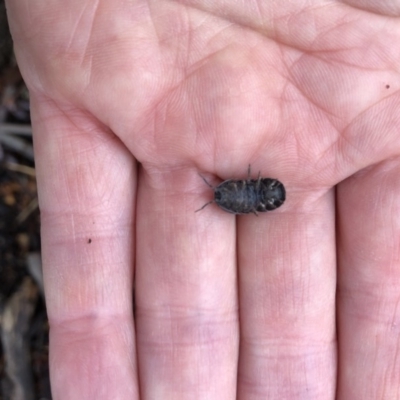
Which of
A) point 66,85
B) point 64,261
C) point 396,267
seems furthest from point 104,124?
point 396,267

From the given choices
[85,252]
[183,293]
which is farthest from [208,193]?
[85,252]

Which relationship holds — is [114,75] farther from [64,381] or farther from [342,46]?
[64,381]

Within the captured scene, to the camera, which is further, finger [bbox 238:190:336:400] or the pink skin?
finger [bbox 238:190:336:400]

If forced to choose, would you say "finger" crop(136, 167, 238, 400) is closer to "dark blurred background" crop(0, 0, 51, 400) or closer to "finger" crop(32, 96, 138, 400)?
"finger" crop(32, 96, 138, 400)

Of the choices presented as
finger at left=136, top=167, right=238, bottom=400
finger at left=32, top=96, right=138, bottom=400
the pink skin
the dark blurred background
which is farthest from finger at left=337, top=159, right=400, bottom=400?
the dark blurred background

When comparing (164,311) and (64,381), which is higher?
(164,311)

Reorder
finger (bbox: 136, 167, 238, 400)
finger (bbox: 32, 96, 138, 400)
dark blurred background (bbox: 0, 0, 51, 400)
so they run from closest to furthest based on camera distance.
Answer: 1. finger (bbox: 32, 96, 138, 400)
2. finger (bbox: 136, 167, 238, 400)
3. dark blurred background (bbox: 0, 0, 51, 400)
